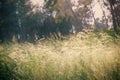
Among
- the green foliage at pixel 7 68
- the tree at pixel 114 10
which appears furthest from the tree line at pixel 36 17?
the green foliage at pixel 7 68

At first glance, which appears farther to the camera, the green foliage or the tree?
the tree

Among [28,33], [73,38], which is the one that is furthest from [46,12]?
[73,38]

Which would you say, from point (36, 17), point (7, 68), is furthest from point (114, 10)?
point (7, 68)

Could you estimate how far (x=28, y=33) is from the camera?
4900 centimetres

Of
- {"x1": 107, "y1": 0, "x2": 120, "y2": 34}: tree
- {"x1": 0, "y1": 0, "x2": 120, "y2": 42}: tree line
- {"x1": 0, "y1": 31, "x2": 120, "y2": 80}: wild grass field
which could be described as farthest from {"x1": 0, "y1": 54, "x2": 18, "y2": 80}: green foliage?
{"x1": 0, "y1": 0, "x2": 120, "y2": 42}: tree line

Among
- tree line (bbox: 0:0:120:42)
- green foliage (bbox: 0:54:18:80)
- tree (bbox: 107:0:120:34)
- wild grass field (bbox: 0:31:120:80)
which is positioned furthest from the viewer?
tree line (bbox: 0:0:120:42)

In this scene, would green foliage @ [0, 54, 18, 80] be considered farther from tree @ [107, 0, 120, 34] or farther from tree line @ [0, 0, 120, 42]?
tree line @ [0, 0, 120, 42]

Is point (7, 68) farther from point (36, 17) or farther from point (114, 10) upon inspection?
point (36, 17)

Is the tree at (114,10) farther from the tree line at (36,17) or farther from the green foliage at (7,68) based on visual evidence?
the green foliage at (7,68)

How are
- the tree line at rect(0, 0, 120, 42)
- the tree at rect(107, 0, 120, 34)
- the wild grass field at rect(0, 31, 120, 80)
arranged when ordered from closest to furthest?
1. the wild grass field at rect(0, 31, 120, 80)
2. the tree at rect(107, 0, 120, 34)
3. the tree line at rect(0, 0, 120, 42)

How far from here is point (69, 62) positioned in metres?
4.45

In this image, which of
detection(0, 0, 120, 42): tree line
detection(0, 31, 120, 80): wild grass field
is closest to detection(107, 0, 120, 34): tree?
detection(0, 0, 120, 42): tree line

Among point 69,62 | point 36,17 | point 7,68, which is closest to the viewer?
point 69,62

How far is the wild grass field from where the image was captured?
3891 millimetres
